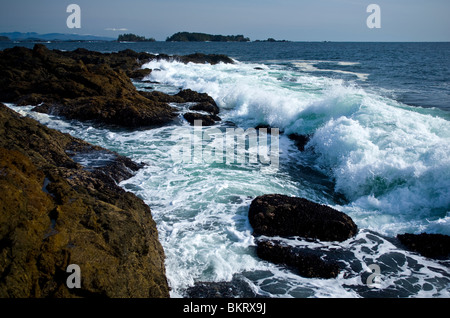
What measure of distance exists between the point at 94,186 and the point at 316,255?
11.4ft

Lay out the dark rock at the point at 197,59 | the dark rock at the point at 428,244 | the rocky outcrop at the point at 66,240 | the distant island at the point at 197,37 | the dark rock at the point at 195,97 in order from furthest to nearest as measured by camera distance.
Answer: the distant island at the point at 197,37 → the dark rock at the point at 197,59 → the dark rock at the point at 195,97 → the dark rock at the point at 428,244 → the rocky outcrop at the point at 66,240

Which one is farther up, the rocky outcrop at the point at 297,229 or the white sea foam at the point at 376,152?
the white sea foam at the point at 376,152

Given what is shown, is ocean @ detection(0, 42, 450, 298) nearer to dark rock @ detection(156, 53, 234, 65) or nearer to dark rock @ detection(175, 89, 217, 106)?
dark rock @ detection(175, 89, 217, 106)

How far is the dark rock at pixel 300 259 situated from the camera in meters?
4.43

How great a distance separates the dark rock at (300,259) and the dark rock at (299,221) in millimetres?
363

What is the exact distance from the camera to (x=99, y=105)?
12188mm

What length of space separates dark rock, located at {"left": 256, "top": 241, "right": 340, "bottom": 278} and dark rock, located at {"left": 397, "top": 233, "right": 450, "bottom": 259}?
1.42 metres

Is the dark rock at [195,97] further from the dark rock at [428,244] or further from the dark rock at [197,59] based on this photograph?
the dark rock at [197,59]

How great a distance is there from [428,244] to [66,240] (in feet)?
16.7

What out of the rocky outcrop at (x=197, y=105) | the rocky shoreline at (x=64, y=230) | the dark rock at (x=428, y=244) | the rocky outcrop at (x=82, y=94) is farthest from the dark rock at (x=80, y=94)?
the dark rock at (x=428, y=244)
